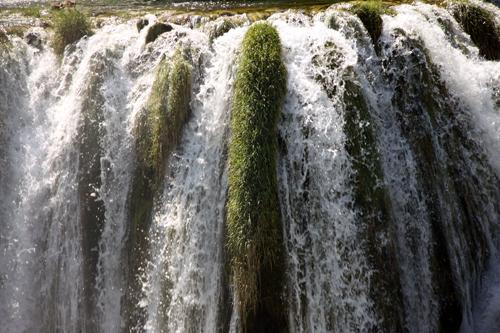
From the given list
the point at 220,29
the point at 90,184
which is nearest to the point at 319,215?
the point at 90,184

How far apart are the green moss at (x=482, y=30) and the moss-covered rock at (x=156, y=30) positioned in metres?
5.95

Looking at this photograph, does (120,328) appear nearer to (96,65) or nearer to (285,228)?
(285,228)

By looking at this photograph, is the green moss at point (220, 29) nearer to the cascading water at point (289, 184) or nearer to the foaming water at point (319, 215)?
the cascading water at point (289, 184)

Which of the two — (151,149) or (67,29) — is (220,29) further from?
(67,29)

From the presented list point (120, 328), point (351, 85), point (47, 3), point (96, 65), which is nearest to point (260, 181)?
point (351, 85)

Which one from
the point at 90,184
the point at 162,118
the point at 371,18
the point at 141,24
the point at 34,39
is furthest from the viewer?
the point at 141,24

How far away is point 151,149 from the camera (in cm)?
808

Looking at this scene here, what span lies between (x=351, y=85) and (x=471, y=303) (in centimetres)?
413

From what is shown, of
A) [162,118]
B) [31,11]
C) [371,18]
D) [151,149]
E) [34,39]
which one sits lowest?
[151,149]

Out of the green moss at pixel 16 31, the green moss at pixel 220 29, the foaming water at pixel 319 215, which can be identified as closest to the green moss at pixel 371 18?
the foaming water at pixel 319 215

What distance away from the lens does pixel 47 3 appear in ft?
43.4

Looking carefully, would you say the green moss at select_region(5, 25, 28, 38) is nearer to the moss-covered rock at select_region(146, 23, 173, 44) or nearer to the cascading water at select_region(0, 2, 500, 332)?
the cascading water at select_region(0, 2, 500, 332)

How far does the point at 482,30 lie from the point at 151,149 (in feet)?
23.1

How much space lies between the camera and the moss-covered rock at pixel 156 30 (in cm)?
922
